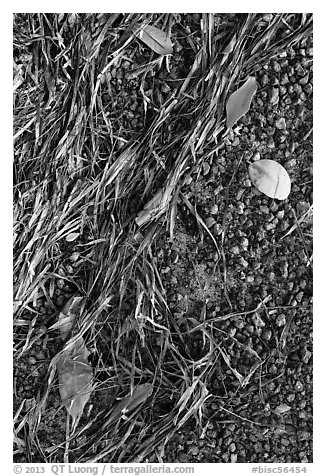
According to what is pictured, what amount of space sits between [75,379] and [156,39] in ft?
2.09

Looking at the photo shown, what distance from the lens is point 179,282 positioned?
0.88 meters

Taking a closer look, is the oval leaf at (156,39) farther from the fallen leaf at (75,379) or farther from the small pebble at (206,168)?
the fallen leaf at (75,379)

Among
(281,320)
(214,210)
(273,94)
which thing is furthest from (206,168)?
(281,320)

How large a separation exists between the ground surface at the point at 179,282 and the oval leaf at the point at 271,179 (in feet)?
0.04

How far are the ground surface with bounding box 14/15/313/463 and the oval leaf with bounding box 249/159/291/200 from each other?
0.04 feet

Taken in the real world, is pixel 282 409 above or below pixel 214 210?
below

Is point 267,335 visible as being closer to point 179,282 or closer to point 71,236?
point 179,282

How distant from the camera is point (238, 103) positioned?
0.87m

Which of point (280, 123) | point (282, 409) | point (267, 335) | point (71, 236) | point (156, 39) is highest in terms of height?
point (156, 39)

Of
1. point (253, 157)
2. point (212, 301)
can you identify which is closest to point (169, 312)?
point (212, 301)

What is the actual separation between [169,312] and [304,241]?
0.28 metres

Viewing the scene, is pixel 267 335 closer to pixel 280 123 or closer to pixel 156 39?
pixel 280 123
